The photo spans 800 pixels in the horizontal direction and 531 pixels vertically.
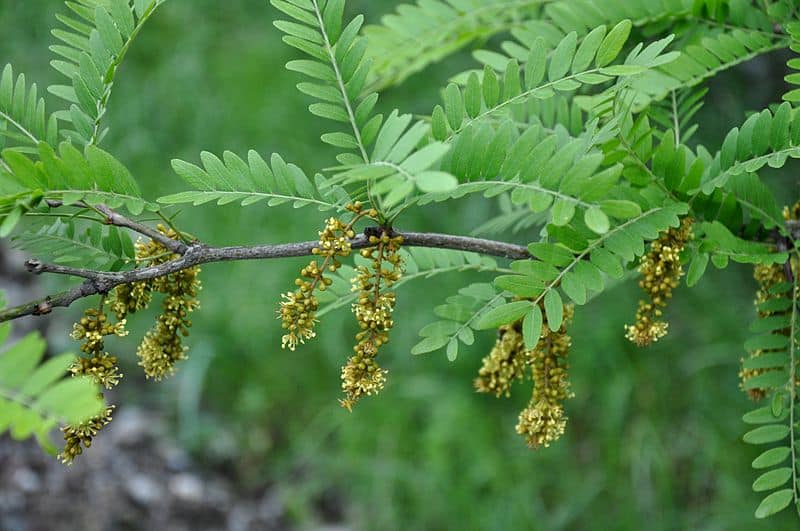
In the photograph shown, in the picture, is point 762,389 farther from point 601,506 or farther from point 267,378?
point 267,378

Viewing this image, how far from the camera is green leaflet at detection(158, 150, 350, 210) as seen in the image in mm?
998

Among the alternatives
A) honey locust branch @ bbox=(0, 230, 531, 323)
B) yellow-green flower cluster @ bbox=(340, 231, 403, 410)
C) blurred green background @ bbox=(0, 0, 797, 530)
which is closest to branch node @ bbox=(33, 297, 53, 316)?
honey locust branch @ bbox=(0, 230, 531, 323)

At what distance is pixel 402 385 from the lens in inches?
136

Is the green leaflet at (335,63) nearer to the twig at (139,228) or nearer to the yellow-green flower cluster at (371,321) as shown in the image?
the yellow-green flower cluster at (371,321)

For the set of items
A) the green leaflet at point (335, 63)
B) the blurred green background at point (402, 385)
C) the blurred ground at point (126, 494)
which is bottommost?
the blurred ground at point (126, 494)

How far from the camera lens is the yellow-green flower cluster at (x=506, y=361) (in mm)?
1161

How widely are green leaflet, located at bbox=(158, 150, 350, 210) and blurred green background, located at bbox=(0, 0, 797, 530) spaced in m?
2.31

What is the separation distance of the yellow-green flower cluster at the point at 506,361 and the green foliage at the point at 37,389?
2.03ft

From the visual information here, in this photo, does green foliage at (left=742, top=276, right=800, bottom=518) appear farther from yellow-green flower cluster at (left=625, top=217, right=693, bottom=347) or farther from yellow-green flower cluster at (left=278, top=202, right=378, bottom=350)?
yellow-green flower cluster at (left=278, top=202, right=378, bottom=350)

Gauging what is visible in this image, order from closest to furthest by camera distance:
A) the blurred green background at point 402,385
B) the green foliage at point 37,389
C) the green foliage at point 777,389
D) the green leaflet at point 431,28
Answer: the green foliage at point 37,389
the green foliage at point 777,389
the green leaflet at point 431,28
the blurred green background at point 402,385

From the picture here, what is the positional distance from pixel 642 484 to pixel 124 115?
3.09 m

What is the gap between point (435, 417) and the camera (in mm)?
3311

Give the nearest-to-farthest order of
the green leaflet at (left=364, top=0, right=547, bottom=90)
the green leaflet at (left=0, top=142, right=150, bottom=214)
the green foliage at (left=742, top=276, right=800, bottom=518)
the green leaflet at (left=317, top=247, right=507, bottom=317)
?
the green leaflet at (left=0, top=142, right=150, bottom=214) < the green foliage at (left=742, top=276, right=800, bottom=518) < the green leaflet at (left=317, top=247, right=507, bottom=317) < the green leaflet at (left=364, top=0, right=547, bottom=90)

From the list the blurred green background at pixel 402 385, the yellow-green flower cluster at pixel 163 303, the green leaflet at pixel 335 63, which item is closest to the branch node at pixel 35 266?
the yellow-green flower cluster at pixel 163 303
